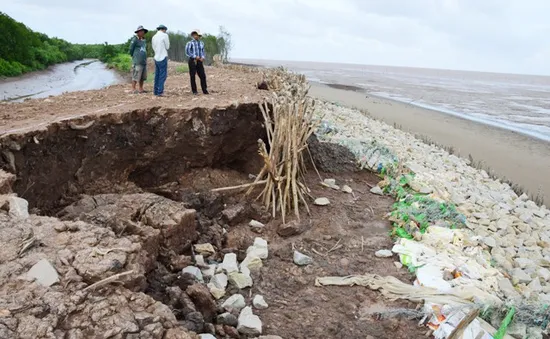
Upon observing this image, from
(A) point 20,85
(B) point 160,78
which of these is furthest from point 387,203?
(A) point 20,85

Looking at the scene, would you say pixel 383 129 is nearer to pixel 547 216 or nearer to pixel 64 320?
pixel 547 216

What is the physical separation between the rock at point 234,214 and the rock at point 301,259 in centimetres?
106

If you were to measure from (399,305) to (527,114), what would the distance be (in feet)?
65.0

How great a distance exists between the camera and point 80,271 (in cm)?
287

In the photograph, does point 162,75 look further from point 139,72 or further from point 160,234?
point 160,234

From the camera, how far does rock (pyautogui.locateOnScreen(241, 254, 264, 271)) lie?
4844mm

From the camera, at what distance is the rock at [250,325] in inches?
149

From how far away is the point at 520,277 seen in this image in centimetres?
514

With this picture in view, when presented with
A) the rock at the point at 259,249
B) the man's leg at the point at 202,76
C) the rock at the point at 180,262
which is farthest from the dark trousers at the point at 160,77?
the rock at the point at 180,262

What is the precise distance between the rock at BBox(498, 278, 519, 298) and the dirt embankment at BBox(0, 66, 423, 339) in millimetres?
1014

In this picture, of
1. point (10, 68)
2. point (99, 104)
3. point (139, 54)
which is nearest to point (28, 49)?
point (10, 68)

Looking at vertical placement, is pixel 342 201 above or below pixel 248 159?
below

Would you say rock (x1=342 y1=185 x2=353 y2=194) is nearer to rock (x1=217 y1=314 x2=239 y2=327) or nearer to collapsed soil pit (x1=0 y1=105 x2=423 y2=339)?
collapsed soil pit (x1=0 y1=105 x2=423 y2=339)

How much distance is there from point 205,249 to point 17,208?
2099 millimetres
